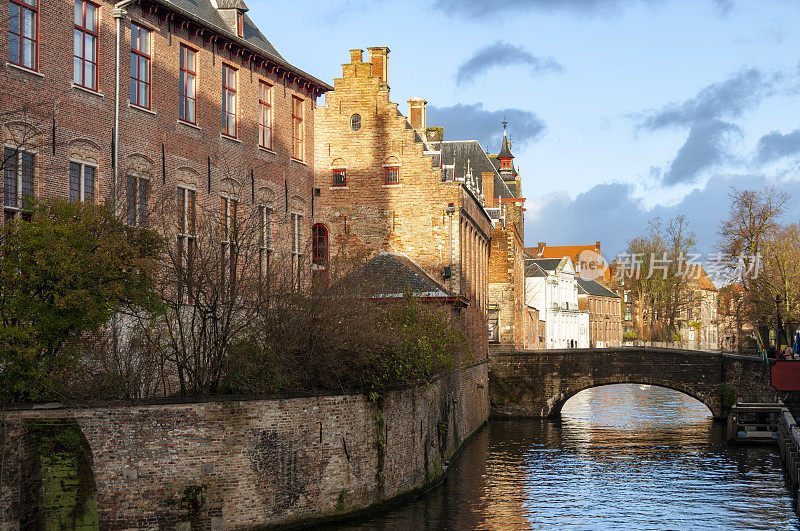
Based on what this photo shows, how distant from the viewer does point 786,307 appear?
45938 millimetres

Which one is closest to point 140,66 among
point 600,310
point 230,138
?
point 230,138

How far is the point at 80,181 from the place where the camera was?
19.7 metres

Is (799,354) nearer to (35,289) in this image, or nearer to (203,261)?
(203,261)

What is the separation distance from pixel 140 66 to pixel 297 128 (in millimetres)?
7677

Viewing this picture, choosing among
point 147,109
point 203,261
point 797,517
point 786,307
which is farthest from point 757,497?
point 786,307

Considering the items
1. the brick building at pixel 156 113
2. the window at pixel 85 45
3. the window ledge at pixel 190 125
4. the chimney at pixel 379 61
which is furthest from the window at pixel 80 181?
the chimney at pixel 379 61

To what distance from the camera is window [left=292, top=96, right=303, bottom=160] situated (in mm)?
28469

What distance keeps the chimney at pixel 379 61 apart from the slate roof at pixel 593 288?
233 ft

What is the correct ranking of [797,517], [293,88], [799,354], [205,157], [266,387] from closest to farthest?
[266,387]
[797,517]
[205,157]
[293,88]
[799,354]

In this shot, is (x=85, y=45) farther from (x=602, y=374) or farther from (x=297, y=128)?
(x=602, y=374)

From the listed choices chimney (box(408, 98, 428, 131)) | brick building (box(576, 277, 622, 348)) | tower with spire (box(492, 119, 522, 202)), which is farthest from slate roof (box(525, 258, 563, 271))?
chimney (box(408, 98, 428, 131))

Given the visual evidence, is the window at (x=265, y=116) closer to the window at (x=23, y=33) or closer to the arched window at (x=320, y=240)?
the arched window at (x=320, y=240)

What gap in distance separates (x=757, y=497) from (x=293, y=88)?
16.8 metres

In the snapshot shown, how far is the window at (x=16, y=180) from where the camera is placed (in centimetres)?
1780
